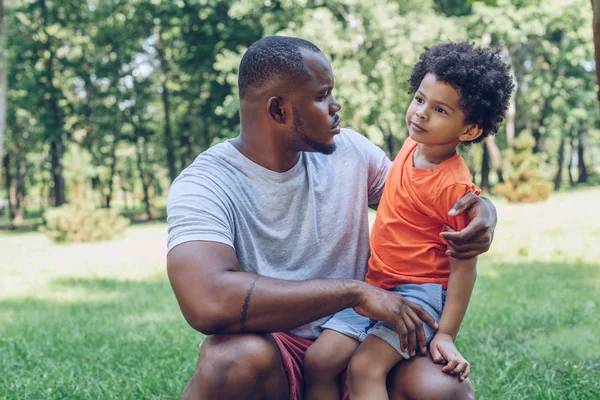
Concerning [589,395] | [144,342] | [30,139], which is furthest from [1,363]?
[30,139]

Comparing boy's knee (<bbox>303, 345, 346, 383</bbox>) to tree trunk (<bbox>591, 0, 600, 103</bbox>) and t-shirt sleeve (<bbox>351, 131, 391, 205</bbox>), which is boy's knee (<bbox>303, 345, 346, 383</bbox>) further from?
tree trunk (<bbox>591, 0, 600, 103</bbox>)

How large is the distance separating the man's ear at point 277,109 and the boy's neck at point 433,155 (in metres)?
0.58

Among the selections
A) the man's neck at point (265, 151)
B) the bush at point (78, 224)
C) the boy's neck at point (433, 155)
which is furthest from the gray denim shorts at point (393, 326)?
the bush at point (78, 224)

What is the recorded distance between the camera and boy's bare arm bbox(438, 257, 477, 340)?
2430mm

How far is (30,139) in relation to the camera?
29.5 meters

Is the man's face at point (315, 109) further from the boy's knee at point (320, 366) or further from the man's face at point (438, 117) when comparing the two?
the boy's knee at point (320, 366)

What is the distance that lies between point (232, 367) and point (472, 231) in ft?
3.26

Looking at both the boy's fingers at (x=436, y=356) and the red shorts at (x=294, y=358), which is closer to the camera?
the boy's fingers at (x=436, y=356)

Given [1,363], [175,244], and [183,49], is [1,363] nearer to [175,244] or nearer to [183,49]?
[175,244]

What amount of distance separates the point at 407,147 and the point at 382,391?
1043 mm

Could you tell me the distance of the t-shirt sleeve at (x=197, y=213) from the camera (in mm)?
2428

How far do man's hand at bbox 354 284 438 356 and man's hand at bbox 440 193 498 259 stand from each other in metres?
0.26

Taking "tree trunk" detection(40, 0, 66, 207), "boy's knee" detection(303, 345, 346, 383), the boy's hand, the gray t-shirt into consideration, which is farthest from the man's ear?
"tree trunk" detection(40, 0, 66, 207)

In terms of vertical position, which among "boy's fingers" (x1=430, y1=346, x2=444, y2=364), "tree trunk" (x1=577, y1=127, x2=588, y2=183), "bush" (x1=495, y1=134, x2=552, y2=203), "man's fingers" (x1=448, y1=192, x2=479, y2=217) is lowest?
"tree trunk" (x1=577, y1=127, x2=588, y2=183)
